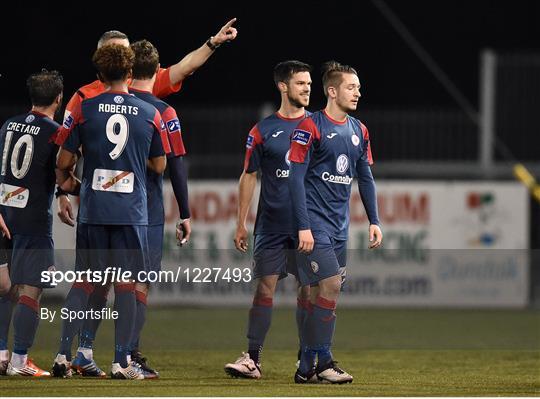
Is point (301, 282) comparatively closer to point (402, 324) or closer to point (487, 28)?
point (402, 324)

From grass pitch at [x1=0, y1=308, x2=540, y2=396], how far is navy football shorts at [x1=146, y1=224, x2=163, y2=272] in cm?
73

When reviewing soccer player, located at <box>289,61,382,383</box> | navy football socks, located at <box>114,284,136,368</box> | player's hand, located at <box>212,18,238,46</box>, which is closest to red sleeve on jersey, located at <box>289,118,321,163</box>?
soccer player, located at <box>289,61,382,383</box>

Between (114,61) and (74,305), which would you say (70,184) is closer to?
(74,305)

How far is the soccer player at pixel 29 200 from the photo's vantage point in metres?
9.53

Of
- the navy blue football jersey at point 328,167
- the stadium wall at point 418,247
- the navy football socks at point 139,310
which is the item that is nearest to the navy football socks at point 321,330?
the navy blue football jersey at point 328,167

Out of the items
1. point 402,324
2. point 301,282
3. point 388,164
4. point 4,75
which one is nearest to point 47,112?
point 301,282

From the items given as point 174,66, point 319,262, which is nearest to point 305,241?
point 319,262

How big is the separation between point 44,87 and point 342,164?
194cm

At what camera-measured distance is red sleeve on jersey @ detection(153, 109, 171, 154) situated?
912cm

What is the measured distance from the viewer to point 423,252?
17609mm

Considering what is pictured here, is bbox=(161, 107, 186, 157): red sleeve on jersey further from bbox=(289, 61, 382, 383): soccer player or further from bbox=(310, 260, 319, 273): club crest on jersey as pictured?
bbox=(310, 260, 319, 273): club crest on jersey

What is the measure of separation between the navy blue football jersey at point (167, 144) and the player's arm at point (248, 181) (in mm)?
597

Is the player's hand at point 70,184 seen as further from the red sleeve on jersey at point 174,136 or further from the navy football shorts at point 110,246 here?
the red sleeve on jersey at point 174,136

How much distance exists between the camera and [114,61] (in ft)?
29.4
